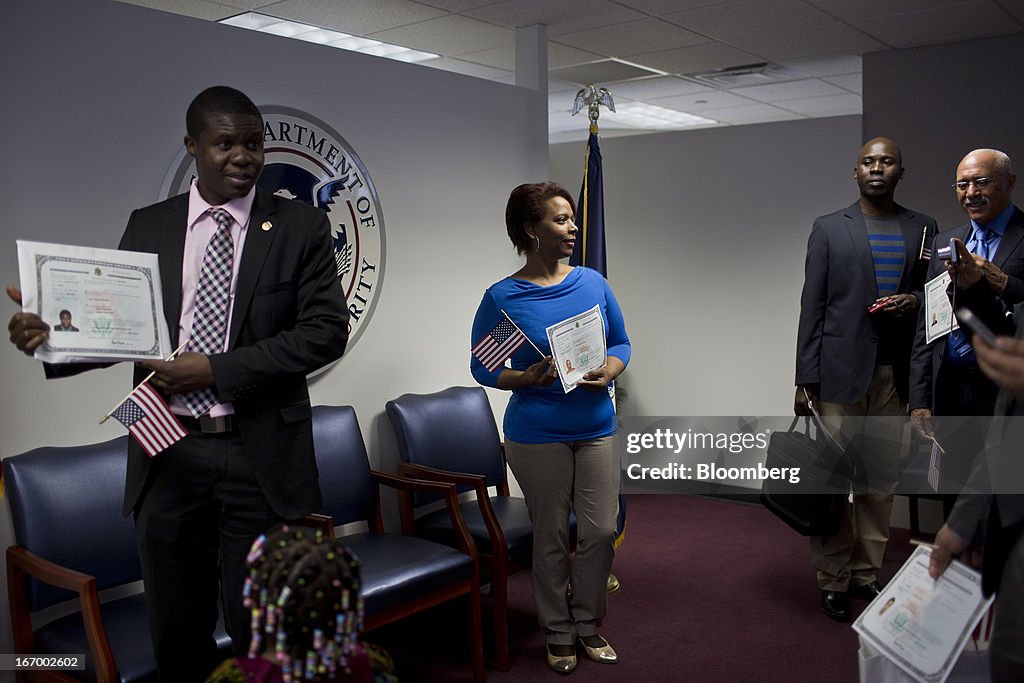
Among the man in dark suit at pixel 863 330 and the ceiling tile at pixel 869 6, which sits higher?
the ceiling tile at pixel 869 6

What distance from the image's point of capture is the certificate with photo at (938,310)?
3428 mm

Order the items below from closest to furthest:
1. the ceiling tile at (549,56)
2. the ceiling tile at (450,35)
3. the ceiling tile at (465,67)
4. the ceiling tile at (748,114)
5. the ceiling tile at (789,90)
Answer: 1. the ceiling tile at (450,35)
2. the ceiling tile at (549,56)
3. the ceiling tile at (465,67)
4. the ceiling tile at (789,90)
5. the ceiling tile at (748,114)

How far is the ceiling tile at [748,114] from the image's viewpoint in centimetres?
855

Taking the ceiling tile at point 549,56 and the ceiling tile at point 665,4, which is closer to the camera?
the ceiling tile at point 665,4

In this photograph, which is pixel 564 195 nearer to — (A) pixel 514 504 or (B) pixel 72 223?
(A) pixel 514 504

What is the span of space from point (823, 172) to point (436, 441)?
3513mm

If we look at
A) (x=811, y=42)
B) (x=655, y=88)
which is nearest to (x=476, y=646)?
(x=811, y=42)

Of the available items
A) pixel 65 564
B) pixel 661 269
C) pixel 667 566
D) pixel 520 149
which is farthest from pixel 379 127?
pixel 661 269

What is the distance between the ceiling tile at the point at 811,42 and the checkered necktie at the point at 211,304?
412 centimetres

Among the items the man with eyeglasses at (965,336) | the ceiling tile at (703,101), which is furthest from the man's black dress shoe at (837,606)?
the ceiling tile at (703,101)

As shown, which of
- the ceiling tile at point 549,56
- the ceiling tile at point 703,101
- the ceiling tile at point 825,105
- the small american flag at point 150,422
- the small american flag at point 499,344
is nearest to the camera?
the small american flag at point 150,422

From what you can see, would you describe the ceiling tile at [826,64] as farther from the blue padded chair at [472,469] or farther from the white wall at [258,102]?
the blue padded chair at [472,469]

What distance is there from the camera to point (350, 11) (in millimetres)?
4766

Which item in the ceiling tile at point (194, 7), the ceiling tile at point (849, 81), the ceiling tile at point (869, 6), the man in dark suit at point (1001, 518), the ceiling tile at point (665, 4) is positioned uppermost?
the ceiling tile at point (849, 81)
